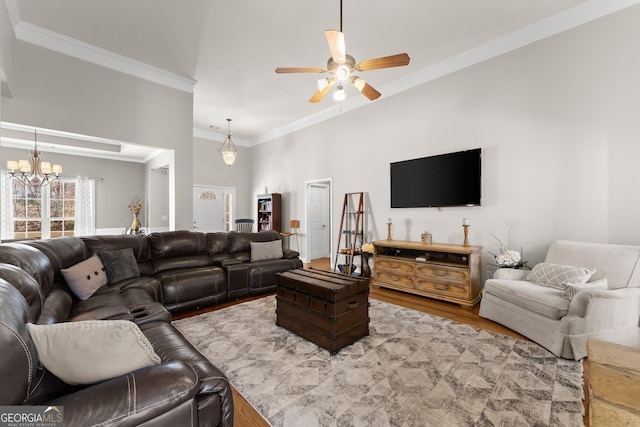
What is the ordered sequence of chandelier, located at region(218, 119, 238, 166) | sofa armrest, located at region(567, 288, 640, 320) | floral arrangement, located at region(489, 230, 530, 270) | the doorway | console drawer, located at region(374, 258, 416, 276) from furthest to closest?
the doorway, chandelier, located at region(218, 119, 238, 166), console drawer, located at region(374, 258, 416, 276), floral arrangement, located at region(489, 230, 530, 270), sofa armrest, located at region(567, 288, 640, 320)

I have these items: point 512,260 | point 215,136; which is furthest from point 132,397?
point 215,136

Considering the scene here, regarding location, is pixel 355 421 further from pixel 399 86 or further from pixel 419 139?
pixel 399 86

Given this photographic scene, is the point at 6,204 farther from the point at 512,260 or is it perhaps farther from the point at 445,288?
the point at 512,260

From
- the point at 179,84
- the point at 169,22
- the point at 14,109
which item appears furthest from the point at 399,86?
the point at 14,109

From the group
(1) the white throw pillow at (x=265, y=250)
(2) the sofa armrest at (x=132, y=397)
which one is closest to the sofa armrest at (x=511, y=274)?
(1) the white throw pillow at (x=265, y=250)

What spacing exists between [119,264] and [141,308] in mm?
1210

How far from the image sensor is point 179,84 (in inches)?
188

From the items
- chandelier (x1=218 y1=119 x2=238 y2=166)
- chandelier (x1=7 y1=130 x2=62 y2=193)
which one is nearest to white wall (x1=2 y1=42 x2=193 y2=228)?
chandelier (x1=218 y1=119 x2=238 y2=166)

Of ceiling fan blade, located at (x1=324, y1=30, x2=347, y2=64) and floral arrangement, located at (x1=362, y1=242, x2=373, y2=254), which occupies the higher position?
ceiling fan blade, located at (x1=324, y1=30, x2=347, y2=64)

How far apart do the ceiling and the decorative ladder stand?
7.27 feet

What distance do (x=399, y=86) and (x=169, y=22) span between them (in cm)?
352

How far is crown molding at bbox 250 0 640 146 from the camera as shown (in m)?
3.02

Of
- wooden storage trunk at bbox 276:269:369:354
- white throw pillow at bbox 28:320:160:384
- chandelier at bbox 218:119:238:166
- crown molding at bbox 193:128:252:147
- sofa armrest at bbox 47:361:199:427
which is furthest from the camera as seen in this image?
crown molding at bbox 193:128:252:147

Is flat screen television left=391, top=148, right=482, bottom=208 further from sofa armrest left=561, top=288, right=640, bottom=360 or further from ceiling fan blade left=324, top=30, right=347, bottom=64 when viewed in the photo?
ceiling fan blade left=324, top=30, right=347, bottom=64
